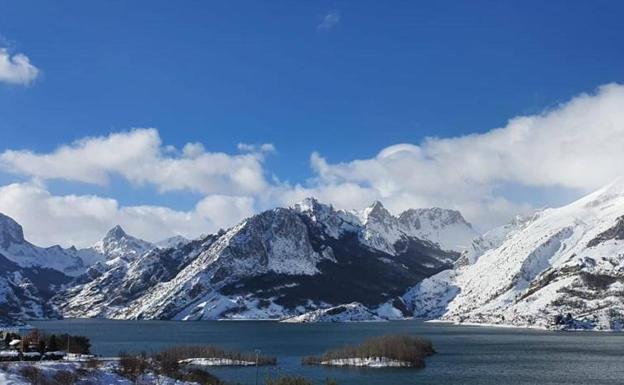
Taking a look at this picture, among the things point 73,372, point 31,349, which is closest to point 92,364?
point 73,372

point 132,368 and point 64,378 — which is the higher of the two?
point 132,368

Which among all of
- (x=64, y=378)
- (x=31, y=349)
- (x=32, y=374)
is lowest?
(x=64, y=378)

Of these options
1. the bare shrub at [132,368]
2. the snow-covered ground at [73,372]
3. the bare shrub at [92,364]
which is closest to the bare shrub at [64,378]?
the snow-covered ground at [73,372]

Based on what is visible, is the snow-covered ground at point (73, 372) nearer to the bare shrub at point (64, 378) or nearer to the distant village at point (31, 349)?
the bare shrub at point (64, 378)

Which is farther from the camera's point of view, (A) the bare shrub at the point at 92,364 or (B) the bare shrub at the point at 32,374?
(A) the bare shrub at the point at 92,364

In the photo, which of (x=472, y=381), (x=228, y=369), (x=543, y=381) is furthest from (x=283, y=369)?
(x=543, y=381)

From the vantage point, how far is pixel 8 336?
17312 centimetres

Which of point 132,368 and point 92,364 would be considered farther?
point 132,368

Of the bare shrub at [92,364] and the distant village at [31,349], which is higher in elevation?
the distant village at [31,349]

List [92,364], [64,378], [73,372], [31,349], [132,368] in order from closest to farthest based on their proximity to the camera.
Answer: [64,378], [73,372], [92,364], [132,368], [31,349]

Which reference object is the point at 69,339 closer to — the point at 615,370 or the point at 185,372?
the point at 185,372

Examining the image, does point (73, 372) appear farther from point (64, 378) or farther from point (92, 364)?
point (92, 364)

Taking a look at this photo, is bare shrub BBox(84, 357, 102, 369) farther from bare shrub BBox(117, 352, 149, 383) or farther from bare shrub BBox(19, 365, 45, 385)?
bare shrub BBox(19, 365, 45, 385)

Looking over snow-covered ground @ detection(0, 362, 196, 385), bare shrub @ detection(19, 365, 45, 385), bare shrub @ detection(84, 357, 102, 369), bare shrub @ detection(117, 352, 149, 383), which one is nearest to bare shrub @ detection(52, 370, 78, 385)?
snow-covered ground @ detection(0, 362, 196, 385)
